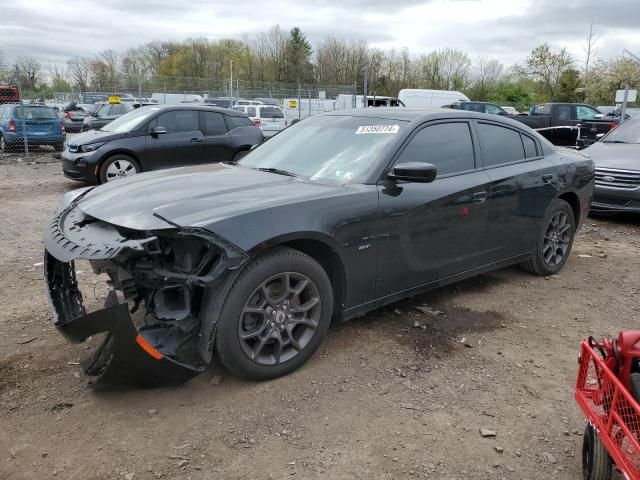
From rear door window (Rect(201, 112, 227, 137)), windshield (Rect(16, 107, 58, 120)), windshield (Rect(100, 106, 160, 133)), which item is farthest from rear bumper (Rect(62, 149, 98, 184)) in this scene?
windshield (Rect(16, 107, 58, 120))

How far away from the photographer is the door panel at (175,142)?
31.2ft

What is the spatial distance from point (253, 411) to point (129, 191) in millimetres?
1648

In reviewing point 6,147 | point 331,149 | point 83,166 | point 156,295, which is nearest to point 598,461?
point 156,295

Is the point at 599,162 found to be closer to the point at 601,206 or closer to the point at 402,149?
the point at 601,206

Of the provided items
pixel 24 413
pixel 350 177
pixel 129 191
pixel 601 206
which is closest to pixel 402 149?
pixel 350 177

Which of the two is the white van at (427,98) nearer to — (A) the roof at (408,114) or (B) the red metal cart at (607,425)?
(A) the roof at (408,114)

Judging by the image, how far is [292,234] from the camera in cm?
306

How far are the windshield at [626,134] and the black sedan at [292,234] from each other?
16.3 feet

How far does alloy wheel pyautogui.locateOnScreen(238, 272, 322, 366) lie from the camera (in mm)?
3029

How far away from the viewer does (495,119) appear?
15.4 ft

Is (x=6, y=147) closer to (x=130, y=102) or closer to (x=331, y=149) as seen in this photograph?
(x=130, y=102)

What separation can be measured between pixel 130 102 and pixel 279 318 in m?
22.4

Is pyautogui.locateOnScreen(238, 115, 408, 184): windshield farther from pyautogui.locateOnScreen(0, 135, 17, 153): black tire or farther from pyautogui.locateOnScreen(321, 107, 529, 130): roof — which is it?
pyautogui.locateOnScreen(0, 135, 17, 153): black tire

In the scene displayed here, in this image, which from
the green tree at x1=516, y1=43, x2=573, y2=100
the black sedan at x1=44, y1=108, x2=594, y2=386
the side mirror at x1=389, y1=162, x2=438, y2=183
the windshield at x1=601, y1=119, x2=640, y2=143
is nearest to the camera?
the black sedan at x1=44, y1=108, x2=594, y2=386
